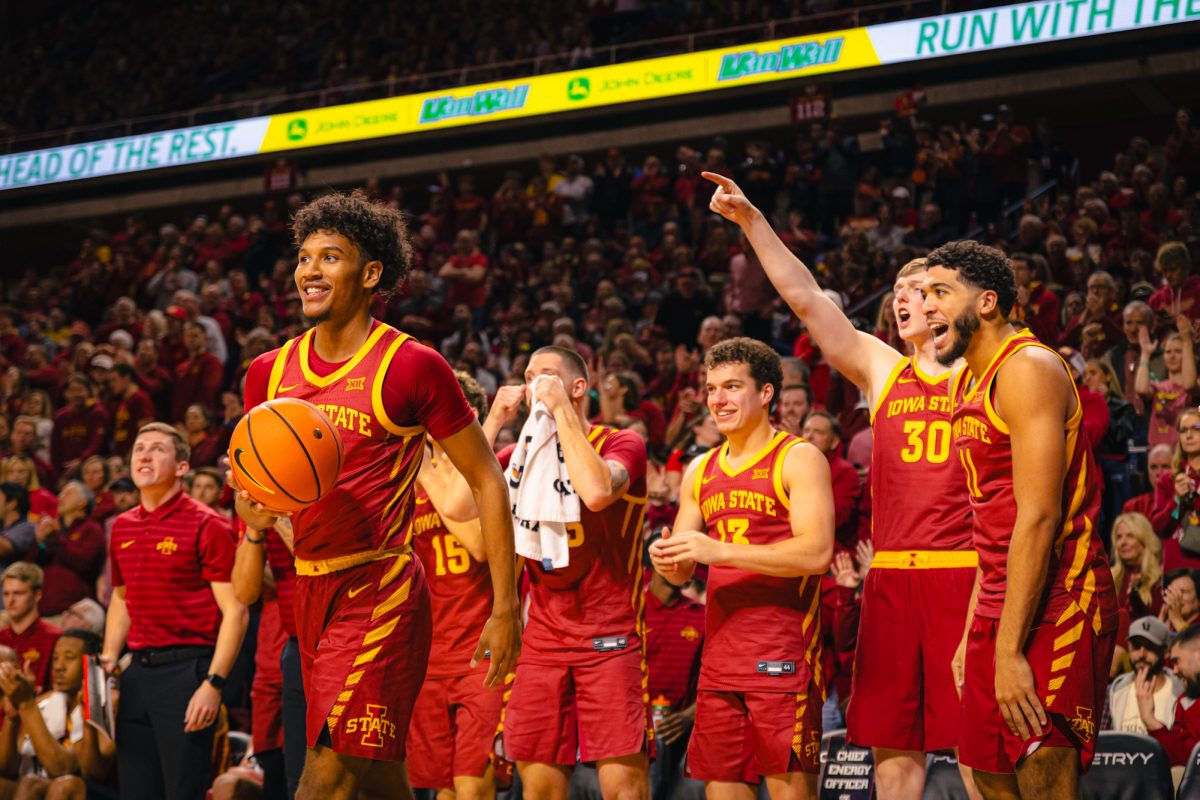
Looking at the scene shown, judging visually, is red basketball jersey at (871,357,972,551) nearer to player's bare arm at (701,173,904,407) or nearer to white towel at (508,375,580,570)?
player's bare arm at (701,173,904,407)

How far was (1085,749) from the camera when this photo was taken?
361cm

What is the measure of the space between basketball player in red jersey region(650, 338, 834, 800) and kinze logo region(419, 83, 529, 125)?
1288 centimetres

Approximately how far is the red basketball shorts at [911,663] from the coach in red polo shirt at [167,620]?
2875 millimetres

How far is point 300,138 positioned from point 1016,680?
56.4 ft

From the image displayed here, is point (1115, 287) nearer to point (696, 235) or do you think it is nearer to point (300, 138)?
point (696, 235)

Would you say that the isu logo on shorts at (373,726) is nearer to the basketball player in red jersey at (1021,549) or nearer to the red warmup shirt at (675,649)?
the basketball player in red jersey at (1021,549)

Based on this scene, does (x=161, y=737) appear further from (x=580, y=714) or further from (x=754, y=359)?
(x=754, y=359)

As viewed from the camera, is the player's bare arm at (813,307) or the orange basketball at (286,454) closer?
the orange basketball at (286,454)

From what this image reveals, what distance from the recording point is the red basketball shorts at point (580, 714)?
5.09 m

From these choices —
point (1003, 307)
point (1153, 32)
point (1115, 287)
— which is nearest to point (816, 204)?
point (1153, 32)

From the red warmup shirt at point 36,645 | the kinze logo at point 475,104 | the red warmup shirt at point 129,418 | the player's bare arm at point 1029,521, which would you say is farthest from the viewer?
the kinze logo at point 475,104

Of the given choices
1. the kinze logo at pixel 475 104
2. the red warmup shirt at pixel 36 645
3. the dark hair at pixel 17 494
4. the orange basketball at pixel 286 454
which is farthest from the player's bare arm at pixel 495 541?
the kinze logo at pixel 475 104

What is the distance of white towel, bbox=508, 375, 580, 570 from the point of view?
5258 mm

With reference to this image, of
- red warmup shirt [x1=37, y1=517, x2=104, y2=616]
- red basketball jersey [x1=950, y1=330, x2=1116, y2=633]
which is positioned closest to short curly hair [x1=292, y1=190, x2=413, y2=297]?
red basketball jersey [x1=950, y1=330, x2=1116, y2=633]
